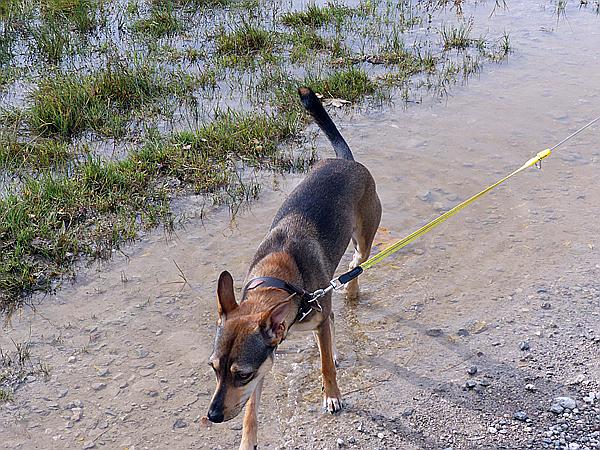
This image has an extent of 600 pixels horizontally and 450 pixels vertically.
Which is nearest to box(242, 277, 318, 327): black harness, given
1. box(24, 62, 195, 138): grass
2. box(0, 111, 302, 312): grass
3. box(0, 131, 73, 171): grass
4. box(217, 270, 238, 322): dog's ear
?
box(217, 270, 238, 322): dog's ear

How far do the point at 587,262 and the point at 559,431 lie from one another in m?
2.02

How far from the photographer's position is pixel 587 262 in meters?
5.92

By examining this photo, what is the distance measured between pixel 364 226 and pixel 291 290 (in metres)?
1.38

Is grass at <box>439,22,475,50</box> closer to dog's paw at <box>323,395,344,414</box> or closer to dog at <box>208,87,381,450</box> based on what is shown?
dog at <box>208,87,381,450</box>

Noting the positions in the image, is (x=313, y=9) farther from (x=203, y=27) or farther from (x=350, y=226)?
(x=350, y=226)

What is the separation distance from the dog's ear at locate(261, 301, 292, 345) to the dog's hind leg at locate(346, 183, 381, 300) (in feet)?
5.16

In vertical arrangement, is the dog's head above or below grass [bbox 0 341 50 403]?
above

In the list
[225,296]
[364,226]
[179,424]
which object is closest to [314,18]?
[364,226]

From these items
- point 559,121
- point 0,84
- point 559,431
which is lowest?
point 559,431

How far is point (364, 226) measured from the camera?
5398 millimetres

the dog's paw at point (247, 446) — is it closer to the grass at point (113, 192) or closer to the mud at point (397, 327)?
the mud at point (397, 327)

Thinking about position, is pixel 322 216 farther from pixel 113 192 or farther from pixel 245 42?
pixel 245 42

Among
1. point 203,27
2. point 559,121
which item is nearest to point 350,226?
point 559,121

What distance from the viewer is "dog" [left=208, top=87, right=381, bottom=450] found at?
3.68m
